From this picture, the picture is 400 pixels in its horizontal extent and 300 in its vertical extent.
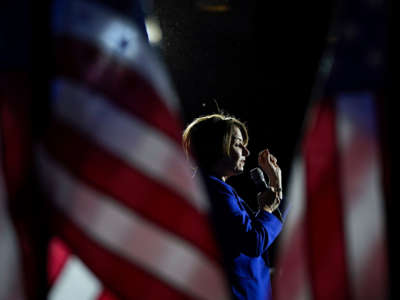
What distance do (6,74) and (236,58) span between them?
6.03ft

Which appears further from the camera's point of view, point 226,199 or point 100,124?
point 226,199

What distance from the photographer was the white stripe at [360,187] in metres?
0.91

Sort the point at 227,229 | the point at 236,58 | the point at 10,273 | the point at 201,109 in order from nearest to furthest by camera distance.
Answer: the point at 10,273
the point at 227,229
the point at 236,58
the point at 201,109

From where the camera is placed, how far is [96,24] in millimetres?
890

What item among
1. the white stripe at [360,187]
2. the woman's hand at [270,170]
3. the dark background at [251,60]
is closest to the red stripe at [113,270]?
the white stripe at [360,187]

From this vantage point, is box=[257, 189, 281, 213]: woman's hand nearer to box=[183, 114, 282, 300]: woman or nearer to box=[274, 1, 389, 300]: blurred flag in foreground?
box=[183, 114, 282, 300]: woman

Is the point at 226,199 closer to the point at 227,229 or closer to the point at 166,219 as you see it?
the point at 227,229

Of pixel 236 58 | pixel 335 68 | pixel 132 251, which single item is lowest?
pixel 236 58

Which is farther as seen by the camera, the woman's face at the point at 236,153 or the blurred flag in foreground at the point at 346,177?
the woman's face at the point at 236,153

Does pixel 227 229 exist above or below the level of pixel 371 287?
below

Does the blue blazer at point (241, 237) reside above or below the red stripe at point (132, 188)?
below

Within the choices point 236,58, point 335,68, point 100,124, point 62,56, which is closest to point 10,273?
point 100,124

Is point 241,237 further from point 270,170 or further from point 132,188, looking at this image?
point 132,188

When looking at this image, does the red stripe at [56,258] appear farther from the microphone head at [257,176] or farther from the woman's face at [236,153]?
the microphone head at [257,176]
